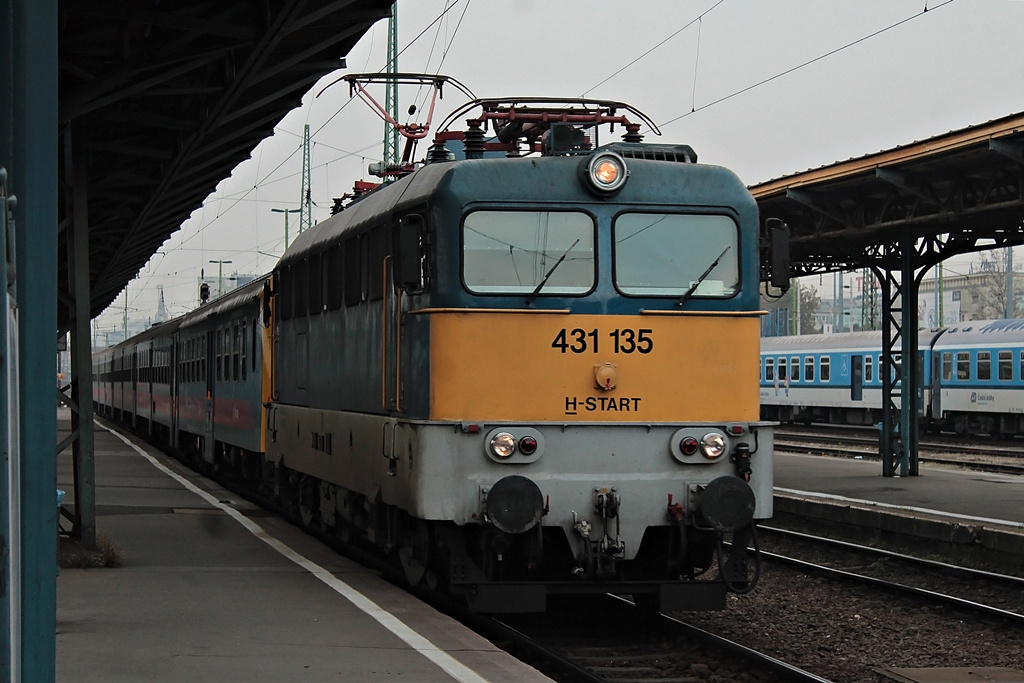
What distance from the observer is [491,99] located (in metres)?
11.2

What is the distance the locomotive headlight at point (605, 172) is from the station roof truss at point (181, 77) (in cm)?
207

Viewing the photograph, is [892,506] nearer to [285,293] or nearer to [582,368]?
[285,293]

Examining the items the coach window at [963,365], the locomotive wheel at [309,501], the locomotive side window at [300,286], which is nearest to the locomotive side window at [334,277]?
the locomotive side window at [300,286]

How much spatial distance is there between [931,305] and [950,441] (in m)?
95.9

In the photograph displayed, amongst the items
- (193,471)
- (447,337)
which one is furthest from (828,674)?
(193,471)

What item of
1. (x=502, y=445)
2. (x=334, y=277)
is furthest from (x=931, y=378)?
(x=502, y=445)

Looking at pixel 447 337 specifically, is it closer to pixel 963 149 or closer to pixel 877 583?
pixel 877 583

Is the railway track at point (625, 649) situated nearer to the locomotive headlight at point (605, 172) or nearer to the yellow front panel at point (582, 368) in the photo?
the yellow front panel at point (582, 368)

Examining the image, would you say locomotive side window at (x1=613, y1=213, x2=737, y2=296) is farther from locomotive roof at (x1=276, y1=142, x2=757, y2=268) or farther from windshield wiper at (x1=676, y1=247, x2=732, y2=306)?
locomotive roof at (x1=276, y1=142, x2=757, y2=268)

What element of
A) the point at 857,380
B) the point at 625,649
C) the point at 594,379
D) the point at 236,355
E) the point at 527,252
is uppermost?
the point at 527,252

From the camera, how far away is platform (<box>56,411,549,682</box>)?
6895 millimetres

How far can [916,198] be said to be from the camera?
62.1 ft

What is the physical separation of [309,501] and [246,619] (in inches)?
216

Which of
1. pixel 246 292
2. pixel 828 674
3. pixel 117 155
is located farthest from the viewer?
pixel 246 292
